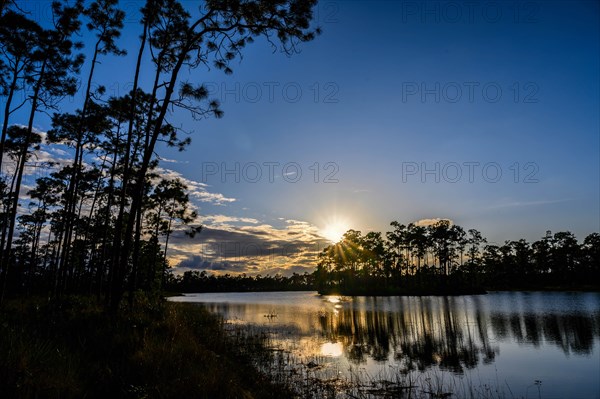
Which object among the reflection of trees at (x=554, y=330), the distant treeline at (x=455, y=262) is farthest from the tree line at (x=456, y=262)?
the reflection of trees at (x=554, y=330)

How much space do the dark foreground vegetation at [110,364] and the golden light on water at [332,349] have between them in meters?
4.72

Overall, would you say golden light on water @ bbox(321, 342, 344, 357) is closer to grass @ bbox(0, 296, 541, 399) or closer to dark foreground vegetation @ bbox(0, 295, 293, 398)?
grass @ bbox(0, 296, 541, 399)

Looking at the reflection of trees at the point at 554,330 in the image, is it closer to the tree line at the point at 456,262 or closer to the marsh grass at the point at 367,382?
the marsh grass at the point at 367,382

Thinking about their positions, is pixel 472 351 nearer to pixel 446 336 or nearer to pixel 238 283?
pixel 446 336

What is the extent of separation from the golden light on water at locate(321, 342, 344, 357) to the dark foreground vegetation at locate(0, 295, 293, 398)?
4721 mm

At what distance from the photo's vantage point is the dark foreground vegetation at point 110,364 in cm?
523

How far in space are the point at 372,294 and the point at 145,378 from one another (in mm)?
67369

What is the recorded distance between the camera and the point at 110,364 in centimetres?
704

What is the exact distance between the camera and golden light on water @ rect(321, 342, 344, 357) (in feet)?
48.2

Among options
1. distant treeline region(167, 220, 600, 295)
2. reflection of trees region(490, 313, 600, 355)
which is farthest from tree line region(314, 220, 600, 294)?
reflection of trees region(490, 313, 600, 355)

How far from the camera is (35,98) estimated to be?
53.2ft

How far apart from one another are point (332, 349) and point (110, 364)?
11090 millimetres

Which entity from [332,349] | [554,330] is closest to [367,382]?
[332,349]

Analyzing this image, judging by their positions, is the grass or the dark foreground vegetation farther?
the grass
